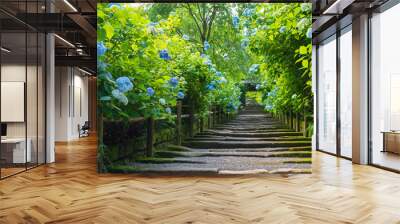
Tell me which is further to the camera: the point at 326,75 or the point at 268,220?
the point at 326,75

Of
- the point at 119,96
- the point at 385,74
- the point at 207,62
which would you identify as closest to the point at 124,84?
the point at 119,96

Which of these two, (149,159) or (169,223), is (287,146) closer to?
(149,159)

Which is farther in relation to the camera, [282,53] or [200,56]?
[282,53]

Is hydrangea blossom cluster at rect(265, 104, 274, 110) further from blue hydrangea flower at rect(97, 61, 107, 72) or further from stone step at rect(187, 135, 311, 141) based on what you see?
blue hydrangea flower at rect(97, 61, 107, 72)

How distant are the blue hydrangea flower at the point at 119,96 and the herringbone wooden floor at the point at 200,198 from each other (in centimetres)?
112

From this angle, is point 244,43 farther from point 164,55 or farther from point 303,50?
point 164,55

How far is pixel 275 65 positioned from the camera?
6500 millimetres

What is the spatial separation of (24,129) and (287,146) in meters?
4.24

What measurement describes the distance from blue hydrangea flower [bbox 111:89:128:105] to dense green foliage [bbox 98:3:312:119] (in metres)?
0.01

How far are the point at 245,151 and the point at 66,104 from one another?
956cm

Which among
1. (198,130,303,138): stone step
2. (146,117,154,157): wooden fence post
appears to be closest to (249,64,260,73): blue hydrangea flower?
(198,130,303,138): stone step

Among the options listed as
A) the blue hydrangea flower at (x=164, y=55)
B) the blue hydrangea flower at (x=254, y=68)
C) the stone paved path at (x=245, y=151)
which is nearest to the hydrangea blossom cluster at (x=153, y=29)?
the blue hydrangea flower at (x=164, y=55)

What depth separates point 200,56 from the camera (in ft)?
20.9

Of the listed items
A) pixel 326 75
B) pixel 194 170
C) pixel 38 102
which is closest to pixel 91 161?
pixel 38 102
